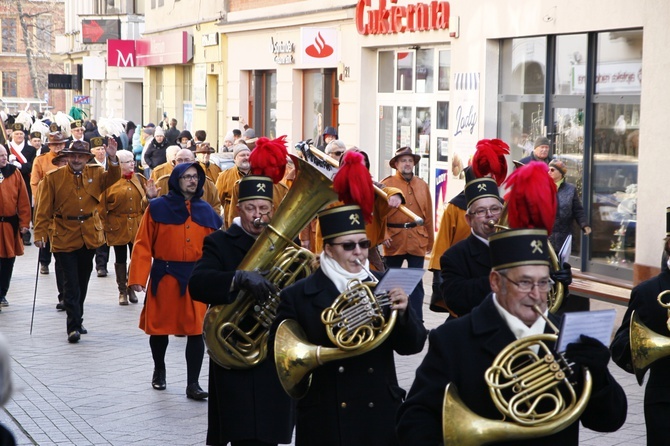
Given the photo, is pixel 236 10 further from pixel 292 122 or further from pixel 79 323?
pixel 79 323

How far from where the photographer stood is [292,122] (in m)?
24.7

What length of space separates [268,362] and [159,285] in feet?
9.87

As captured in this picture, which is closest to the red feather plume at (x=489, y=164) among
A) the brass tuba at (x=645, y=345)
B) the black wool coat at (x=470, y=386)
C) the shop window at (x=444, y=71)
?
the brass tuba at (x=645, y=345)

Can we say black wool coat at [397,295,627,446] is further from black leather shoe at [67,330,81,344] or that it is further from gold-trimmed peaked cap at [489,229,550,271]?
black leather shoe at [67,330,81,344]

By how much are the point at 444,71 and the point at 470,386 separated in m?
15.0

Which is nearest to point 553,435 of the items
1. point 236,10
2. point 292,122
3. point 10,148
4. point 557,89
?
point 557,89

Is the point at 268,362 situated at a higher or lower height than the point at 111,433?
higher

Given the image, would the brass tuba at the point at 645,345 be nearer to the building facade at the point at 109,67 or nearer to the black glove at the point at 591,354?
the black glove at the point at 591,354

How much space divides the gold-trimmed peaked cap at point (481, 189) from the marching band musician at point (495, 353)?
10.3ft

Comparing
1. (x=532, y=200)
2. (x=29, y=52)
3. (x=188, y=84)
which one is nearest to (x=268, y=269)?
(x=532, y=200)

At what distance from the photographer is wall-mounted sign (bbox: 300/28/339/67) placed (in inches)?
864

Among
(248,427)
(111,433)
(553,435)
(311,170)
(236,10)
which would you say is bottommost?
(111,433)

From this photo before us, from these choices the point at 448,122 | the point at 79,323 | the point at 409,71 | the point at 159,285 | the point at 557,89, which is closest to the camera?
the point at 159,285

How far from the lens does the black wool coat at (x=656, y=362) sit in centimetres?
573
